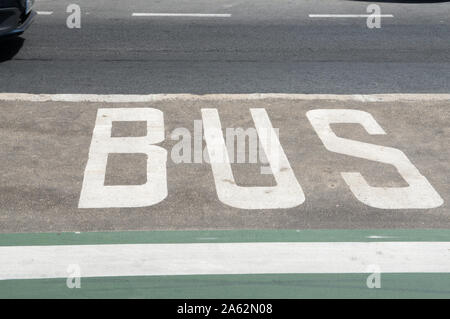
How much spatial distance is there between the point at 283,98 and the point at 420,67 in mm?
2664

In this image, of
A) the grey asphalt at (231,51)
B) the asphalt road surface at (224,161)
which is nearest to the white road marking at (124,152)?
the asphalt road surface at (224,161)

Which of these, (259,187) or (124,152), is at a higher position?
(124,152)

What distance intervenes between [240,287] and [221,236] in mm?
841

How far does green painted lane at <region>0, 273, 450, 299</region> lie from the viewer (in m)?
5.86

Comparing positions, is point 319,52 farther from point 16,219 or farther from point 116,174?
point 16,219

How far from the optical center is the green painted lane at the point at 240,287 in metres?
Result: 5.86

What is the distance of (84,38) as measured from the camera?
12.7m

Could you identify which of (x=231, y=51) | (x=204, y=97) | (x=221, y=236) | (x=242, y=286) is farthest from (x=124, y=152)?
(x=231, y=51)

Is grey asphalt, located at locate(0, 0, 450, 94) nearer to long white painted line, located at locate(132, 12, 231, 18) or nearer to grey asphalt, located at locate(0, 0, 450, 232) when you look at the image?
grey asphalt, located at locate(0, 0, 450, 232)

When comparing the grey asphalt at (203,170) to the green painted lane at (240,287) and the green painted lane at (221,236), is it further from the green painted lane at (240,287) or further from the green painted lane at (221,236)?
the green painted lane at (240,287)

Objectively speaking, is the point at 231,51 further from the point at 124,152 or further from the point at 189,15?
the point at 124,152

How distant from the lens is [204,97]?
995 centimetres
